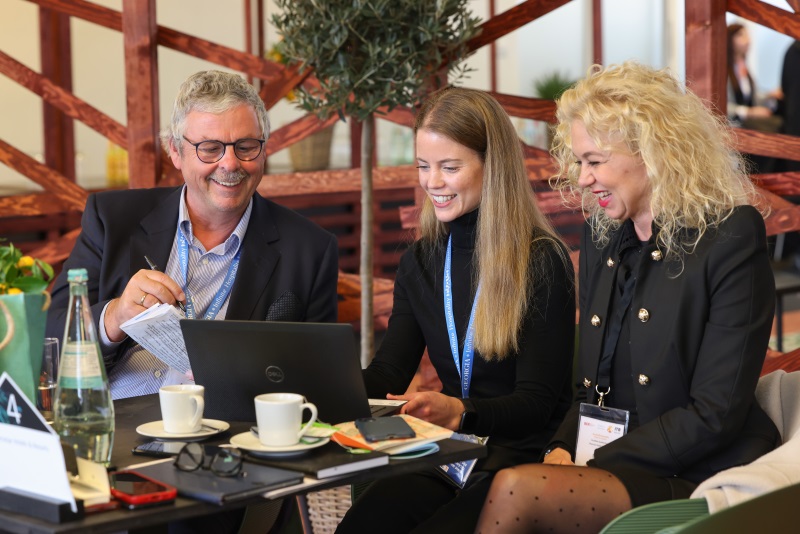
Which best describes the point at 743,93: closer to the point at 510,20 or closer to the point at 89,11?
the point at 510,20

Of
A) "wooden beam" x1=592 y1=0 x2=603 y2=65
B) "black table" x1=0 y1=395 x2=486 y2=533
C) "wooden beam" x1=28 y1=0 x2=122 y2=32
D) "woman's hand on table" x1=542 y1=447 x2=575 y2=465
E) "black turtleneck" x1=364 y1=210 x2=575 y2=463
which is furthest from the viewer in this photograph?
"wooden beam" x1=592 y1=0 x2=603 y2=65

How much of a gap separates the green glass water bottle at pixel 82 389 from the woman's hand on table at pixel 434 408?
57cm

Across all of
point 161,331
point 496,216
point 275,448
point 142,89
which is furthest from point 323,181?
point 275,448

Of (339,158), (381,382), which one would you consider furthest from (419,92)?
(339,158)

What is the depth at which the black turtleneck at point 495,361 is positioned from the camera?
7.40 ft

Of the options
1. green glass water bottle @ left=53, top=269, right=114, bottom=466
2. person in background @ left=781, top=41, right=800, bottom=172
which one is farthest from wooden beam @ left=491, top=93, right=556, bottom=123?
person in background @ left=781, top=41, right=800, bottom=172

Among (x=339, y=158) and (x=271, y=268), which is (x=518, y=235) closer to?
(x=271, y=268)

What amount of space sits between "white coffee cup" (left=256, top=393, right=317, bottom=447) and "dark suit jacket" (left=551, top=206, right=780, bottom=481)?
63cm

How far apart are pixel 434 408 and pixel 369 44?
1.65 m

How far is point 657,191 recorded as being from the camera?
2.05 m

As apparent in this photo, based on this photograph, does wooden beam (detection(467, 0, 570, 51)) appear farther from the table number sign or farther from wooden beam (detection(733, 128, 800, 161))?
the table number sign

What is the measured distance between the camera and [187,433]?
5.83 feet

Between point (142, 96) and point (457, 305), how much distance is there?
2.13 m

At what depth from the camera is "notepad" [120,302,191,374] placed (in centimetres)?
193
